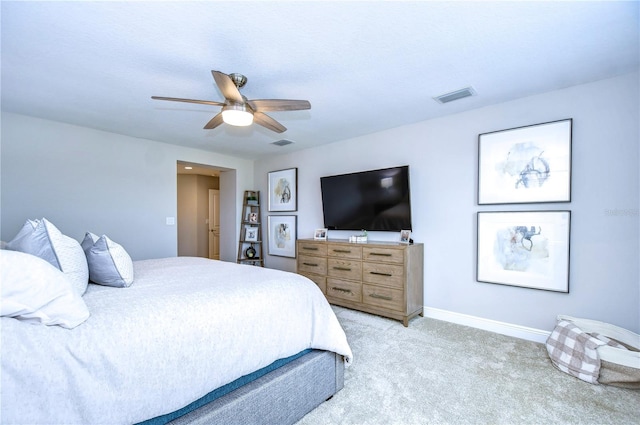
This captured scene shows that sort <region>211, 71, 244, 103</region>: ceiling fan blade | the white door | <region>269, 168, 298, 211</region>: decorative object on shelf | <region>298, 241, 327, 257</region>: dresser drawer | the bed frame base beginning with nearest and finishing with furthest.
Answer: the bed frame base, <region>211, 71, 244, 103</region>: ceiling fan blade, <region>298, 241, 327, 257</region>: dresser drawer, <region>269, 168, 298, 211</region>: decorative object on shelf, the white door

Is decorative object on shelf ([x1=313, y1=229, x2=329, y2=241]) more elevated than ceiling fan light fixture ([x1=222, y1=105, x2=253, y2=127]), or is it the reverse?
ceiling fan light fixture ([x1=222, y1=105, x2=253, y2=127])

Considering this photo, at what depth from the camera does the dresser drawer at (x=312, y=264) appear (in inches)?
159

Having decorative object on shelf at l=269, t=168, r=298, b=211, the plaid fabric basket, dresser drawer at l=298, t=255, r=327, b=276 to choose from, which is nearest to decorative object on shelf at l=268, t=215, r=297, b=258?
decorative object on shelf at l=269, t=168, r=298, b=211

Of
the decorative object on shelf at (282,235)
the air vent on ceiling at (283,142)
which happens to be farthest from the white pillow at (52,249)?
the decorative object on shelf at (282,235)

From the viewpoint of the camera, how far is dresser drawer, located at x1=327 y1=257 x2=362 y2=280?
12.1 feet

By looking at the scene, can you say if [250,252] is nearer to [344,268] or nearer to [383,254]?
[344,268]

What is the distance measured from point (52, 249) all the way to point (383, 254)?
287 cm

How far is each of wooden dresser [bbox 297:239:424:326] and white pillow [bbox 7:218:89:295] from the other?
2.73m

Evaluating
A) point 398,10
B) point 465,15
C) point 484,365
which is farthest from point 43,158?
point 484,365

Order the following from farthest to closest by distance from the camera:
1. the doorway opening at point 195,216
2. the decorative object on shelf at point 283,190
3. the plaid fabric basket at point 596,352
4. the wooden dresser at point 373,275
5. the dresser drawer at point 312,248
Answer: the doorway opening at point 195,216
the decorative object on shelf at point 283,190
the dresser drawer at point 312,248
the wooden dresser at point 373,275
the plaid fabric basket at point 596,352

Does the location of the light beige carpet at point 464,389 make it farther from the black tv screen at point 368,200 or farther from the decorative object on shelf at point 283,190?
the decorative object on shelf at point 283,190

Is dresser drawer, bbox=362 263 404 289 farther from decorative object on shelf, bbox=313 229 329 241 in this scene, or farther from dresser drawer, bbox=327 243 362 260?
decorative object on shelf, bbox=313 229 329 241

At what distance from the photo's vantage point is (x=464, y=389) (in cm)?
205

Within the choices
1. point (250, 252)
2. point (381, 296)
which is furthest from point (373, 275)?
point (250, 252)
